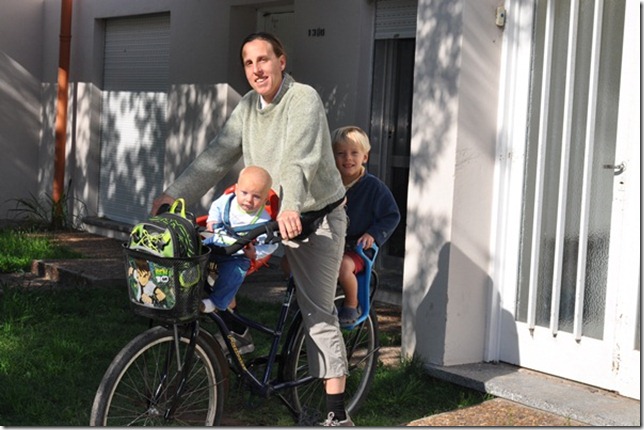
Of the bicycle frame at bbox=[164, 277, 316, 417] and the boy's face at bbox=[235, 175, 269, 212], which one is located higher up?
the boy's face at bbox=[235, 175, 269, 212]

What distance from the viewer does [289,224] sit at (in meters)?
4.52

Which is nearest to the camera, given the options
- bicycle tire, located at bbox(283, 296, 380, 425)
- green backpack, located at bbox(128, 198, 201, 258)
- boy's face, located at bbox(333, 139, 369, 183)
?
green backpack, located at bbox(128, 198, 201, 258)

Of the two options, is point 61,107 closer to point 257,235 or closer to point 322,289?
point 322,289

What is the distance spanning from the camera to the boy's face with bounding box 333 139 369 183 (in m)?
5.62

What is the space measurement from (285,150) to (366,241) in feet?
3.31

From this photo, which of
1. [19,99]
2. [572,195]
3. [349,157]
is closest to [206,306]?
[349,157]

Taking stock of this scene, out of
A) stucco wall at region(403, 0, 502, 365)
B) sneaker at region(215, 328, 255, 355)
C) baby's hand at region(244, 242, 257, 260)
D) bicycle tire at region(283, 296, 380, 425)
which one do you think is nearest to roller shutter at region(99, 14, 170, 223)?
stucco wall at region(403, 0, 502, 365)

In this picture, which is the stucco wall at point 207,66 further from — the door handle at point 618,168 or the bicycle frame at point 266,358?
the bicycle frame at point 266,358

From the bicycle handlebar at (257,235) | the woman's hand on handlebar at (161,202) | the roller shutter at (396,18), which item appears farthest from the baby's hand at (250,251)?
the roller shutter at (396,18)

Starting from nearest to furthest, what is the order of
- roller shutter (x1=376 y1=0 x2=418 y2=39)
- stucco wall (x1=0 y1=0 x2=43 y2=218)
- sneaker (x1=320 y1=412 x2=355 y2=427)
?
sneaker (x1=320 y1=412 x2=355 y2=427), roller shutter (x1=376 y1=0 x2=418 y2=39), stucco wall (x1=0 y1=0 x2=43 y2=218)

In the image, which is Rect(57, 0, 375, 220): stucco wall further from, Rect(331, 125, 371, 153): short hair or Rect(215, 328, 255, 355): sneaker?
Rect(215, 328, 255, 355): sneaker

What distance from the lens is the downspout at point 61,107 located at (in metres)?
14.7

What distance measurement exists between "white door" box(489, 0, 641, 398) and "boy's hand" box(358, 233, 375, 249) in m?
1.26

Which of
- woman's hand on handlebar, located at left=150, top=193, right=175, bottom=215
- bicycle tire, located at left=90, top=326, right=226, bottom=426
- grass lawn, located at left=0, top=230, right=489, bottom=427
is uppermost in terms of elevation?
woman's hand on handlebar, located at left=150, top=193, right=175, bottom=215
